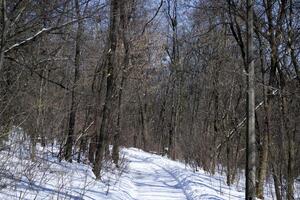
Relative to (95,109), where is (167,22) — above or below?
above

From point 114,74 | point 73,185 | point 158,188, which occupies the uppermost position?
point 114,74

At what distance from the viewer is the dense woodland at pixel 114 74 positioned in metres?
8.54

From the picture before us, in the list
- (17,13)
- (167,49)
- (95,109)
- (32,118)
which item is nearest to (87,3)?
(17,13)

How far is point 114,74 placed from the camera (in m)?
14.4

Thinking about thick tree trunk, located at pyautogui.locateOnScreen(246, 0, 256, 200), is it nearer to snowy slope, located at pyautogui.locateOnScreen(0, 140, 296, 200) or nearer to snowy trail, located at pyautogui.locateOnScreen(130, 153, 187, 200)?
snowy slope, located at pyautogui.locateOnScreen(0, 140, 296, 200)

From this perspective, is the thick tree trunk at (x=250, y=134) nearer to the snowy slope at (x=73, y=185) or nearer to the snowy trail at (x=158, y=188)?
the snowy slope at (x=73, y=185)

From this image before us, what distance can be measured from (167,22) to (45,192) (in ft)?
111

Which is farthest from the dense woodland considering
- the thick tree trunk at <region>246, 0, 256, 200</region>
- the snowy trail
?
the snowy trail

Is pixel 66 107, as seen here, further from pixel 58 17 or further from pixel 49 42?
pixel 58 17

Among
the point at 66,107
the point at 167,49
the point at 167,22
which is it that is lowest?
the point at 66,107

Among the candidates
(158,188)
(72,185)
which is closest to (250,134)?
(72,185)

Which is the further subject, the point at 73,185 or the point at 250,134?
the point at 73,185

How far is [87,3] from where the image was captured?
→ 8.96m

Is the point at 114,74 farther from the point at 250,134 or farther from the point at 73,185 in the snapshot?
the point at 250,134
